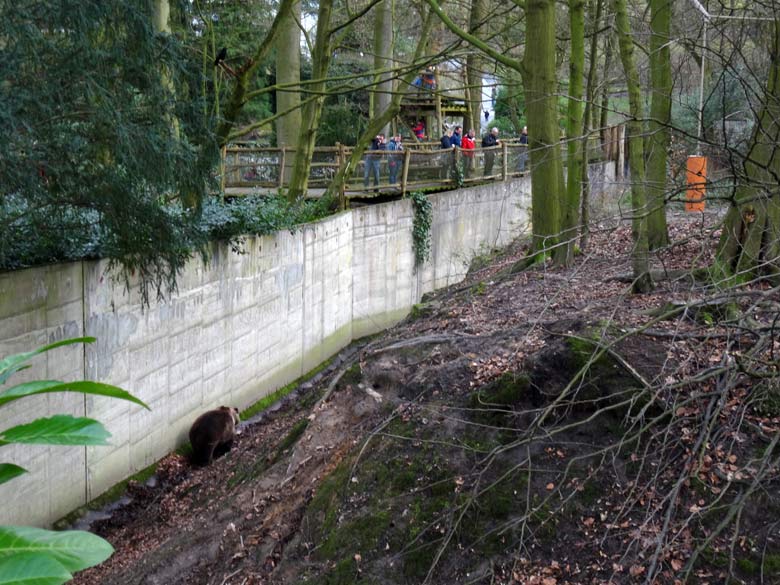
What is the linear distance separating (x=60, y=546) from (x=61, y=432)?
0.70 feet

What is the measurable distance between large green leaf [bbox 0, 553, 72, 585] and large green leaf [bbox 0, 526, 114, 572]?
0.20 ft

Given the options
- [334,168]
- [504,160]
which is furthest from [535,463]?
[504,160]

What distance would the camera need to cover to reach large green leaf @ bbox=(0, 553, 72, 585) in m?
1.22

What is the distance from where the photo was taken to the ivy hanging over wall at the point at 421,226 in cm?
2273

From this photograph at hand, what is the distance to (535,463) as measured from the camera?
589 cm

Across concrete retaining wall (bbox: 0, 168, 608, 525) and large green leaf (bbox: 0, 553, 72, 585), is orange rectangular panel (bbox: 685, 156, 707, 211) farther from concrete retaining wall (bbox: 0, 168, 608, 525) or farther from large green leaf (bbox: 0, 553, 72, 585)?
large green leaf (bbox: 0, 553, 72, 585)

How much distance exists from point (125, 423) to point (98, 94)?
4.97 m

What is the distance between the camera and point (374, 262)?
835 inches

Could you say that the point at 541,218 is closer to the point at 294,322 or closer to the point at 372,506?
the point at 294,322

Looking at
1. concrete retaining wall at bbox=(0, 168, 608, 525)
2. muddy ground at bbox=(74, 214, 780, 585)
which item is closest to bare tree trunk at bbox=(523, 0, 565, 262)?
concrete retaining wall at bbox=(0, 168, 608, 525)

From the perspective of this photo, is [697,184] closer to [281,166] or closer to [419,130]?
[281,166]

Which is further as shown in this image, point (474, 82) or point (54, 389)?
point (474, 82)

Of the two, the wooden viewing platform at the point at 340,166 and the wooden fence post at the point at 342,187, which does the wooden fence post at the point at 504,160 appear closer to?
the wooden viewing platform at the point at 340,166

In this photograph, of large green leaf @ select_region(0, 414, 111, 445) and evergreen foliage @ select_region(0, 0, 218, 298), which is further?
evergreen foliage @ select_region(0, 0, 218, 298)
